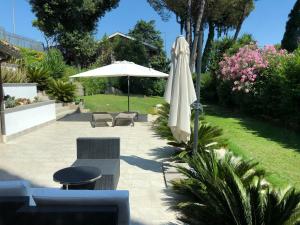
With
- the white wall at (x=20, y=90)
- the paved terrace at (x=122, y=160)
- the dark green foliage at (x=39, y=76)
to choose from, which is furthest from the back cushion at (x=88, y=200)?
the dark green foliage at (x=39, y=76)

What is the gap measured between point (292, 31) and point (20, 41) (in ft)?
79.6

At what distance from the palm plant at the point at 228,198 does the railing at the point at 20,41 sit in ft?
88.5

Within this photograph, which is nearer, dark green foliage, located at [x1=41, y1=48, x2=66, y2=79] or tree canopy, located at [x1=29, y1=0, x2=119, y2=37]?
dark green foliage, located at [x1=41, y1=48, x2=66, y2=79]

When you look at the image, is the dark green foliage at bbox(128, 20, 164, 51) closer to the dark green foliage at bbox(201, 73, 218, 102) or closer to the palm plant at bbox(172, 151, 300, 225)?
the dark green foliage at bbox(201, 73, 218, 102)

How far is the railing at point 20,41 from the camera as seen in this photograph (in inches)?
1170

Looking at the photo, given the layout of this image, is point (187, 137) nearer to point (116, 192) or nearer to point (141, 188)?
point (141, 188)

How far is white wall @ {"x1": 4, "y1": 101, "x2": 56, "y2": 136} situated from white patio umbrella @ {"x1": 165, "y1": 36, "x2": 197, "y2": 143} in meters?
6.33

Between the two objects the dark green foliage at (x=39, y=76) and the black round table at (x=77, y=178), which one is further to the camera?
the dark green foliage at (x=39, y=76)

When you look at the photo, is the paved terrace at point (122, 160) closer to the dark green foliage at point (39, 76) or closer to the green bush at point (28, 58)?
the dark green foliage at point (39, 76)

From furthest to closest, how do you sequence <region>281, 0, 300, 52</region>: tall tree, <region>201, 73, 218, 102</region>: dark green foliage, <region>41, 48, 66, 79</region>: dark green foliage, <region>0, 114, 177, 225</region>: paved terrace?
1. <region>201, 73, 218, 102</region>: dark green foliage
2. <region>281, 0, 300, 52</region>: tall tree
3. <region>41, 48, 66, 79</region>: dark green foliage
4. <region>0, 114, 177, 225</region>: paved terrace

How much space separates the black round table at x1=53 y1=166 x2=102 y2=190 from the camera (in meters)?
4.35

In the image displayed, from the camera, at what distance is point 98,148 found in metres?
6.93

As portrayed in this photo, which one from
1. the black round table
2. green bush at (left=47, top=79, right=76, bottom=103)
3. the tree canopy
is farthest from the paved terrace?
the tree canopy

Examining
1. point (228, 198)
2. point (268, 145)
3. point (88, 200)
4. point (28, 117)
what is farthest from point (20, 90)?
point (88, 200)
